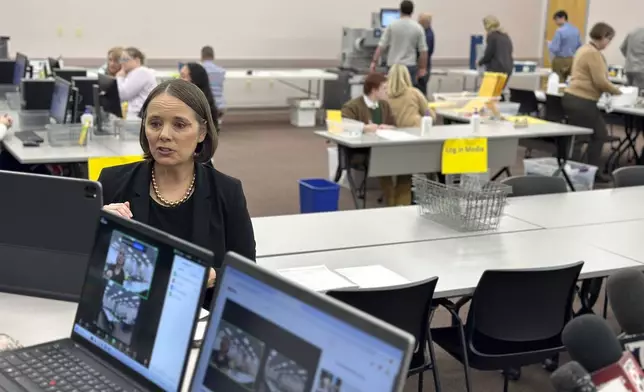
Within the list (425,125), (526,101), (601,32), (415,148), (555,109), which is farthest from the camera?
(526,101)

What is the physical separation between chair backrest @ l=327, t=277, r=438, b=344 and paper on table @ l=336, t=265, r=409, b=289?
0.40 ft

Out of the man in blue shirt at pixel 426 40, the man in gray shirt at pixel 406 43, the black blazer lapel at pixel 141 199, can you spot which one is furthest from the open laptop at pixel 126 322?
the man in blue shirt at pixel 426 40

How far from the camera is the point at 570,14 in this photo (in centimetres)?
1352

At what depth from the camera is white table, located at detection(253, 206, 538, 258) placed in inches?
133

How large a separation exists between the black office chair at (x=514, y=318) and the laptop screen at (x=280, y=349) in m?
1.70

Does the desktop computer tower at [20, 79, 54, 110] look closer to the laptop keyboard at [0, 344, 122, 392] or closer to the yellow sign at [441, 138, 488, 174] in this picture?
the yellow sign at [441, 138, 488, 174]

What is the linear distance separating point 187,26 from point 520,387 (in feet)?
27.9

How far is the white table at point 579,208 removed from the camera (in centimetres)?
389

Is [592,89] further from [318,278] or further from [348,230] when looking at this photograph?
[318,278]

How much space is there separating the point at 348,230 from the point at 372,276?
Result: 0.65 m

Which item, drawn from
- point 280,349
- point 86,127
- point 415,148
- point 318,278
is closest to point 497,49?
point 415,148

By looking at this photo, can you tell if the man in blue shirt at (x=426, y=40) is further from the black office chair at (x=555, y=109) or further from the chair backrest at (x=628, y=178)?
the chair backrest at (x=628, y=178)

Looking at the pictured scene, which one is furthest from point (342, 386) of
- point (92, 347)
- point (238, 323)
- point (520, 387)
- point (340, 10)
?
point (340, 10)

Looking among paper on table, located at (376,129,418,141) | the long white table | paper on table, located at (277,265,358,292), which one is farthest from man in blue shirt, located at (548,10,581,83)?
paper on table, located at (277,265,358,292)
